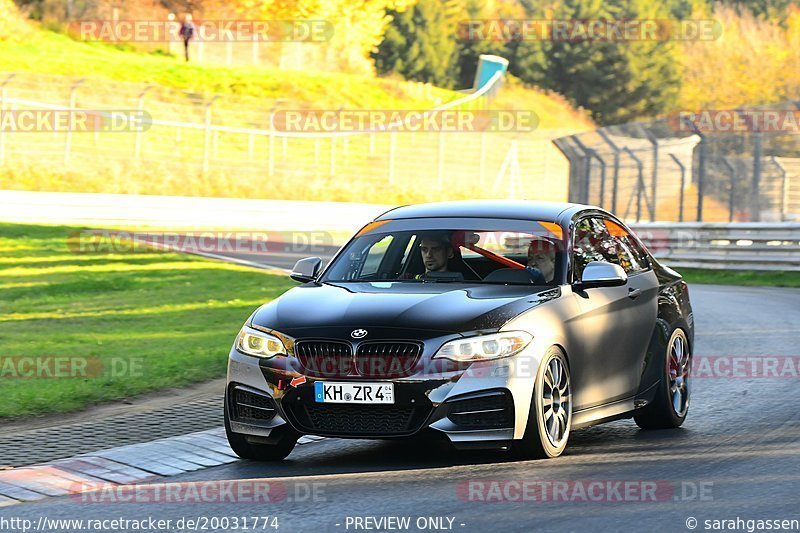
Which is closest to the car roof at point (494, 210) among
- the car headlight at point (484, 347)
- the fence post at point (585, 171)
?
the car headlight at point (484, 347)

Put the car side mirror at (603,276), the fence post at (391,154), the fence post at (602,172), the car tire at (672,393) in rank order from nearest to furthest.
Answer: the car side mirror at (603,276), the car tire at (672,393), the fence post at (602,172), the fence post at (391,154)

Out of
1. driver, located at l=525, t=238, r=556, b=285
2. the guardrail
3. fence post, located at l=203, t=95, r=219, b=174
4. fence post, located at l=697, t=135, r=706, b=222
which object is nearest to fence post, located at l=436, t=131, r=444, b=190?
fence post, located at l=203, t=95, r=219, b=174

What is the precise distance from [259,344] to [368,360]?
75cm

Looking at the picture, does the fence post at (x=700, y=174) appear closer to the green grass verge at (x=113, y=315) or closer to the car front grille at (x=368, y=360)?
the green grass verge at (x=113, y=315)

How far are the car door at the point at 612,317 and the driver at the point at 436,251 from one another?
826 millimetres

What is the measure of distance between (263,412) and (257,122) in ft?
150

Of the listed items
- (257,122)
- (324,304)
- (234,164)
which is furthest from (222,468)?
(257,122)

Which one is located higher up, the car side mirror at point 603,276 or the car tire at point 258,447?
the car side mirror at point 603,276

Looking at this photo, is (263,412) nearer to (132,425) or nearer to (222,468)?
(222,468)

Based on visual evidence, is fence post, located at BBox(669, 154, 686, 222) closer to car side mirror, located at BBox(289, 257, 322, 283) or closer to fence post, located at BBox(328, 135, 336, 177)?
fence post, located at BBox(328, 135, 336, 177)

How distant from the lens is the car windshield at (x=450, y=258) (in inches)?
350

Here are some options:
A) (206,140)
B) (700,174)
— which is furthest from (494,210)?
(206,140)

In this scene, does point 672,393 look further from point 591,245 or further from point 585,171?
point 585,171

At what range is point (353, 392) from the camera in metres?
7.72
